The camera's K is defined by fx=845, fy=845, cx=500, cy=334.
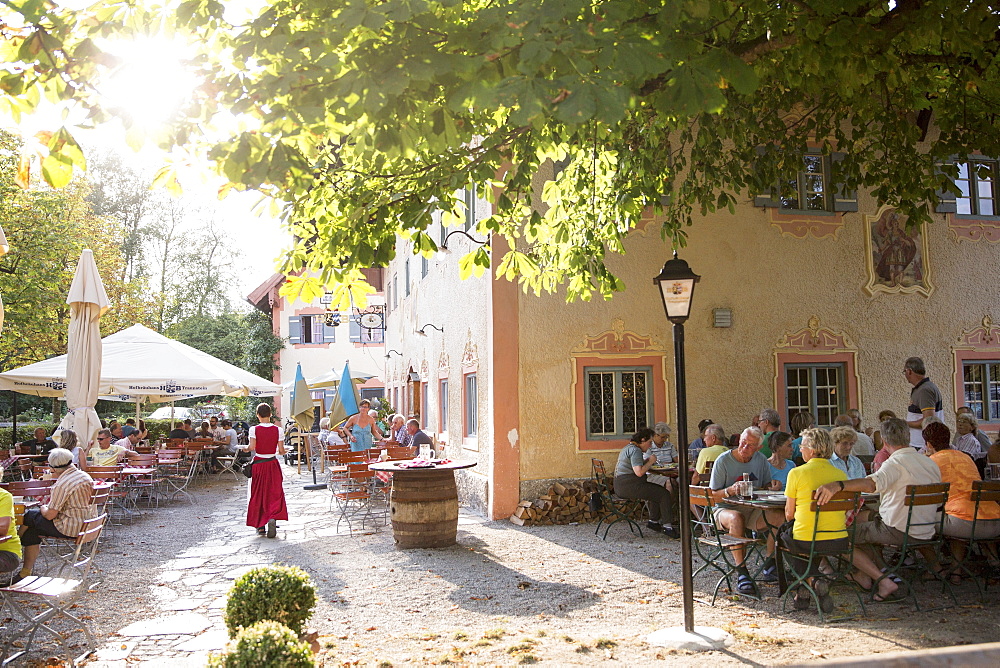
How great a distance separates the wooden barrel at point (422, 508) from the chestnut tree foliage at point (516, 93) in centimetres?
269

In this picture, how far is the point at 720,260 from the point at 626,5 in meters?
8.70

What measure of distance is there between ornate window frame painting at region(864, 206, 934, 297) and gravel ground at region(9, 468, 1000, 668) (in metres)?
6.22

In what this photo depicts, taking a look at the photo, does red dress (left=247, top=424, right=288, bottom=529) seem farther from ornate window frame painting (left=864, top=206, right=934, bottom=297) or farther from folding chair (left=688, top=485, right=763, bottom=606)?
ornate window frame painting (left=864, top=206, right=934, bottom=297)

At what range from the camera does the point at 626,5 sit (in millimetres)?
4391

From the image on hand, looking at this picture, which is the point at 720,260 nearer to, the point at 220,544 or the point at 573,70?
the point at 220,544

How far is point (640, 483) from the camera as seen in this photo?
1028cm

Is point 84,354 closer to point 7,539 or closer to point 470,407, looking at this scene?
point 470,407

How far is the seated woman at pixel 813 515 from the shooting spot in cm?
630

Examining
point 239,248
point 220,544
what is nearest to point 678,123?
point 220,544

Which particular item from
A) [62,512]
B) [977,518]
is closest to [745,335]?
[977,518]

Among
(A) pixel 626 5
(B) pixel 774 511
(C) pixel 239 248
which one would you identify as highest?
(C) pixel 239 248

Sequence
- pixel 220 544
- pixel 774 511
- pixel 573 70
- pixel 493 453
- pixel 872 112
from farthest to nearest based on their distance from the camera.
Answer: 1. pixel 493 453
2. pixel 220 544
3. pixel 872 112
4. pixel 774 511
5. pixel 573 70

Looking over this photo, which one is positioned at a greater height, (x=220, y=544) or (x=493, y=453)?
(x=493, y=453)

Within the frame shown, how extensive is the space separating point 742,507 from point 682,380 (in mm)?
1932
